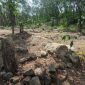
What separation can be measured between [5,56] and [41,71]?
3.97 feet

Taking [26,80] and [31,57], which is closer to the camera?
[26,80]

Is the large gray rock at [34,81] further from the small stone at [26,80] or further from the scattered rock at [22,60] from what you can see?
the scattered rock at [22,60]

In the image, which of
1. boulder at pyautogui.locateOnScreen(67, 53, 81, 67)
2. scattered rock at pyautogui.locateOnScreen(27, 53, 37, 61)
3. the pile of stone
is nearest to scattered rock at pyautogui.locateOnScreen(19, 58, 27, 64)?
scattered rock at pyautogui.locateOnScreen(27, 53, 37, 61)

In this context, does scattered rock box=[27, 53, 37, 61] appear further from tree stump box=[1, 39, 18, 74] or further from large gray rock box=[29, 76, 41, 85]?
large gray rock box=[29, 76, 41, 85]

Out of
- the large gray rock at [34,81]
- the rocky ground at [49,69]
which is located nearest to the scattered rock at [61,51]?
the rocky ground at [49,69]

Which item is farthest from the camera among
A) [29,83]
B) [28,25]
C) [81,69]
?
[28,25]

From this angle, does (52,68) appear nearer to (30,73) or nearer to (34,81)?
(30,73)

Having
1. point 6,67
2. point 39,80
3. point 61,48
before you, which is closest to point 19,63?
point 6,67

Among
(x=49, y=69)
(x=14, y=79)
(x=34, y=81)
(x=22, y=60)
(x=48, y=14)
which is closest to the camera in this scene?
(x=34, y=81)

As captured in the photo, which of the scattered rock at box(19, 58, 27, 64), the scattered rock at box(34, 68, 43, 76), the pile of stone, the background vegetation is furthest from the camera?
the background vegetation

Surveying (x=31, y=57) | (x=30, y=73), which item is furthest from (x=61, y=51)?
(x=30, y=73)

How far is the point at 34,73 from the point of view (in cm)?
625

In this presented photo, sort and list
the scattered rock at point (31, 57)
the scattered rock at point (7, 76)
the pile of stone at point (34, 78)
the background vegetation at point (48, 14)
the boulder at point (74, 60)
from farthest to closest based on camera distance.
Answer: the background vegetation at point (48, 14)
the boulder at point (74, 60)
the scattered rock at point (31, 57)
the scattered rock at point (7, 76)
the pile of stone at point (34, 78)

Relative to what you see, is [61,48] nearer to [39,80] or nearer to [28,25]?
[39,80]
